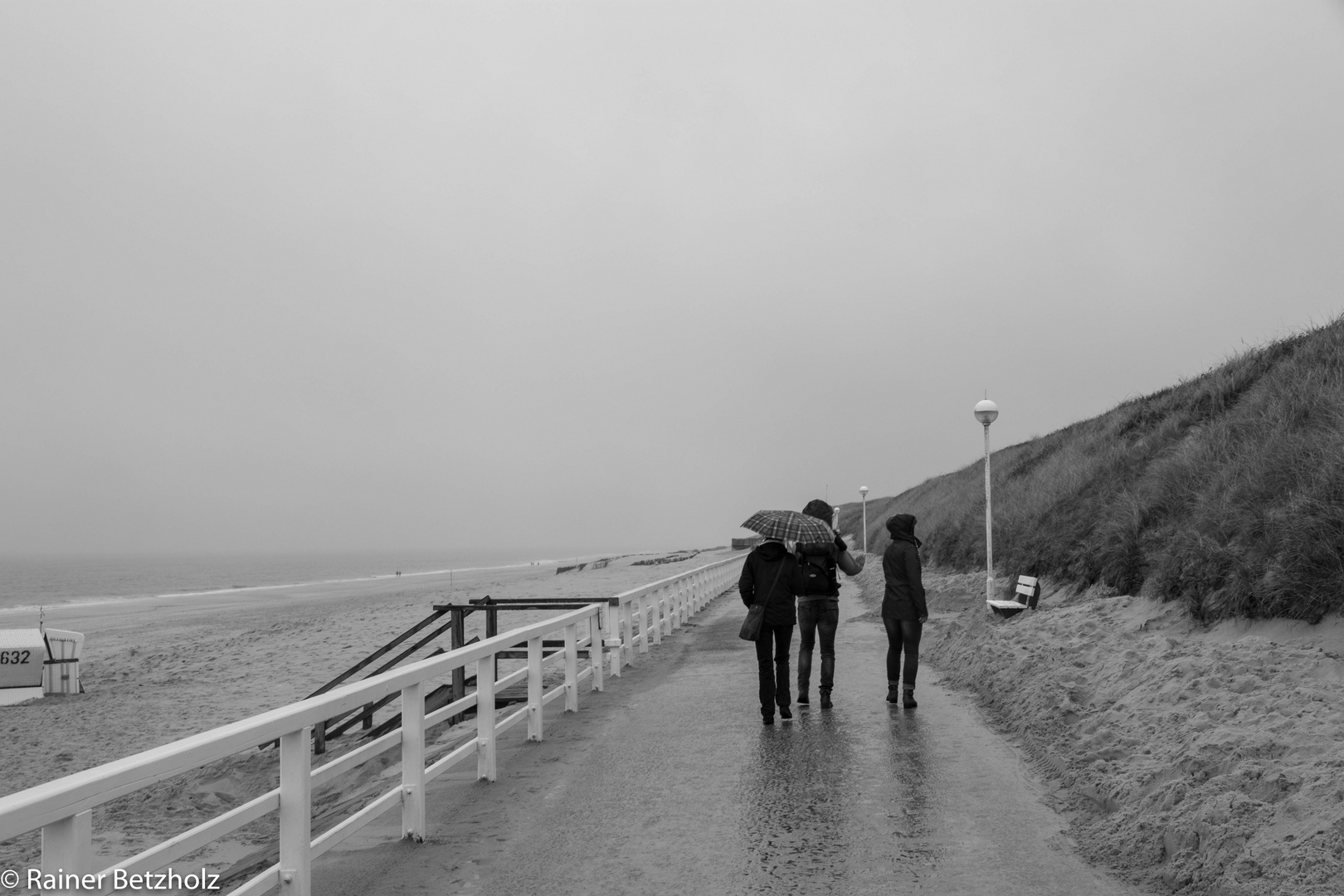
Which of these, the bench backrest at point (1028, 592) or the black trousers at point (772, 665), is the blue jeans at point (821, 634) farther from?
the bench backrest at point (1028, 592)

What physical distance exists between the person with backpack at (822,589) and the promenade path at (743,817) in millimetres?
529

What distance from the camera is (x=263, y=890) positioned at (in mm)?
3811

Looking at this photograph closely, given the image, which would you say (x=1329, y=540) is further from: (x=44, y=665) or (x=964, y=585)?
(x=44, y=665)

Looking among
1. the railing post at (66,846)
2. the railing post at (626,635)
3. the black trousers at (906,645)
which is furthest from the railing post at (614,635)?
the railing post at (66,846)

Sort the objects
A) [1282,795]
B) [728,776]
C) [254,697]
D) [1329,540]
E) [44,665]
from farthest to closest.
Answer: [44,665], [254,697], [1329,540], [728,776], [1282,795]

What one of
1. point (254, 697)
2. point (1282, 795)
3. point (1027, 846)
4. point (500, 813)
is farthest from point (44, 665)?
point (1282, 795)

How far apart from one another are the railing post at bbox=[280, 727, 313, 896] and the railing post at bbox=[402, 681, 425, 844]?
1.17 meters

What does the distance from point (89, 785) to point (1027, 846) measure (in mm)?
4527

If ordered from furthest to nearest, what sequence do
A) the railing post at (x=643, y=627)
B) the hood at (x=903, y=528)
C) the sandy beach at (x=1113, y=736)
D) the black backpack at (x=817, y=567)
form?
the railing post at (x=643, y=627), the hood at (x=903, y=528), the black backpack at (x=817, y=567), the sandy beach at (x=1113, y=736)

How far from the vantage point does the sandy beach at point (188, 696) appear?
9297 millimetres

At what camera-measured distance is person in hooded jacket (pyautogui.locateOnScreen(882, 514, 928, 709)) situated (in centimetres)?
898

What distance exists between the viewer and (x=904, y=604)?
9.04 m

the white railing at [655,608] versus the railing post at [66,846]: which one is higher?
the railing post at [66,846]

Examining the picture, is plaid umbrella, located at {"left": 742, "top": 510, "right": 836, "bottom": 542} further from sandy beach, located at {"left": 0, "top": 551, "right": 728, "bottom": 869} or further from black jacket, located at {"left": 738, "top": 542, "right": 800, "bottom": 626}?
sandy beach, located at {"left": 0, "top": 551, "right": 728, "bottom": 869}
